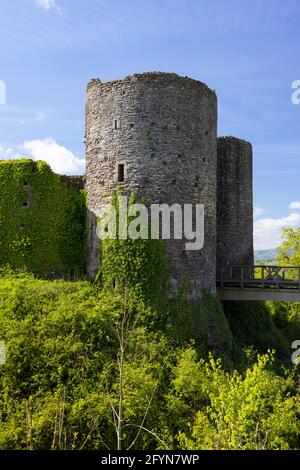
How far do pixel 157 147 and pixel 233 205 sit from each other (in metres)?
8.49

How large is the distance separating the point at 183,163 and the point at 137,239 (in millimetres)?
3643

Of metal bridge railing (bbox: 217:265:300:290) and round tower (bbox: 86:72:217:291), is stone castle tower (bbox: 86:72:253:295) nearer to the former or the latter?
round tower (bbox: 86:72:217:291)

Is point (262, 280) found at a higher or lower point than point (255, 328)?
higher

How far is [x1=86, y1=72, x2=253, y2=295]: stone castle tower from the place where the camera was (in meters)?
16.7

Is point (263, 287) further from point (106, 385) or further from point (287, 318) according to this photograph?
point (106, 385)

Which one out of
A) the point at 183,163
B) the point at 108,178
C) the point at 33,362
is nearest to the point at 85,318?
the point at 33,362

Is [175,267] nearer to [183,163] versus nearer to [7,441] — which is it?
[183,163]

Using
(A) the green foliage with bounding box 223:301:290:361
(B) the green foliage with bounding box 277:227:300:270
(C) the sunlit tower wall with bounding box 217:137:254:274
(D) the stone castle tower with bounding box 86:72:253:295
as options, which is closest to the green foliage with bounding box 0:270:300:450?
(D) the stone castle tower with bounding box 86:72:253:295

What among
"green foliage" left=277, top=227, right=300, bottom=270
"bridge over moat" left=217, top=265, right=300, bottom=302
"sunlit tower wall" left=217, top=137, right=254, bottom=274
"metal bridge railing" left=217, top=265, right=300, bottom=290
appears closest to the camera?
"bridge over moat" left=217, top=265, right=300, bottom=302

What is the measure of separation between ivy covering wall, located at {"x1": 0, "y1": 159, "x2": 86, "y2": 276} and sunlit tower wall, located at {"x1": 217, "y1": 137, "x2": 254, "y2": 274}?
8.33 m

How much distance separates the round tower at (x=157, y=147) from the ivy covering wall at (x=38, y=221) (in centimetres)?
129

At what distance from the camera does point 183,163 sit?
55.8 ft

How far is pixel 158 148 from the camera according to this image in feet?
54.9

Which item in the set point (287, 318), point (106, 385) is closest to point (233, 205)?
point (287, 318)
